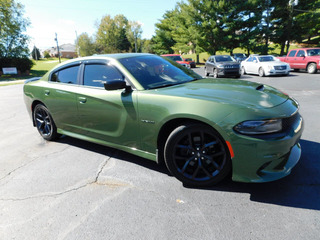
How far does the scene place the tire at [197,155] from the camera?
8.13 feet

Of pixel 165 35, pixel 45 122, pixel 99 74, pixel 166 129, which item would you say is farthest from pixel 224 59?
pixel 165 35

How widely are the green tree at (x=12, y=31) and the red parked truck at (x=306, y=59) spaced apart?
30644mm

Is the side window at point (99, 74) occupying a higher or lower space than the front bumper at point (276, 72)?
higher

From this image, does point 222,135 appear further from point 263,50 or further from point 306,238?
point 263,50

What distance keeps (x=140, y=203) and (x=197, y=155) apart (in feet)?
2.68

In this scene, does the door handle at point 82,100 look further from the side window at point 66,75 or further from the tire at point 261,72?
the tire at point 261,72

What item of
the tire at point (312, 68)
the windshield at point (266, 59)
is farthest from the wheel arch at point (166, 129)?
the tire at point (312, 68)

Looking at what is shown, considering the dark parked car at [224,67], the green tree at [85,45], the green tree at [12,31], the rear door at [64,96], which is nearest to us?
the rear door at [64,96]

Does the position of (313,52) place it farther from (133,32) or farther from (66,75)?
(133,32)

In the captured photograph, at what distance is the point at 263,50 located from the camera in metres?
36.2

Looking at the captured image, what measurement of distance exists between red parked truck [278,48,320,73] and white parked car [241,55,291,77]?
7.46 feet

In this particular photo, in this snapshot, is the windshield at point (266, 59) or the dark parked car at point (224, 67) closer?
the dark parked car at point (224, 67)

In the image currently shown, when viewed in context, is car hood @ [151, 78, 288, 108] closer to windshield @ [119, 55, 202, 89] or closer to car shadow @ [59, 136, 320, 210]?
windshield @ [119, 55, 202, 89]

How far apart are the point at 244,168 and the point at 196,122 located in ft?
2.22
